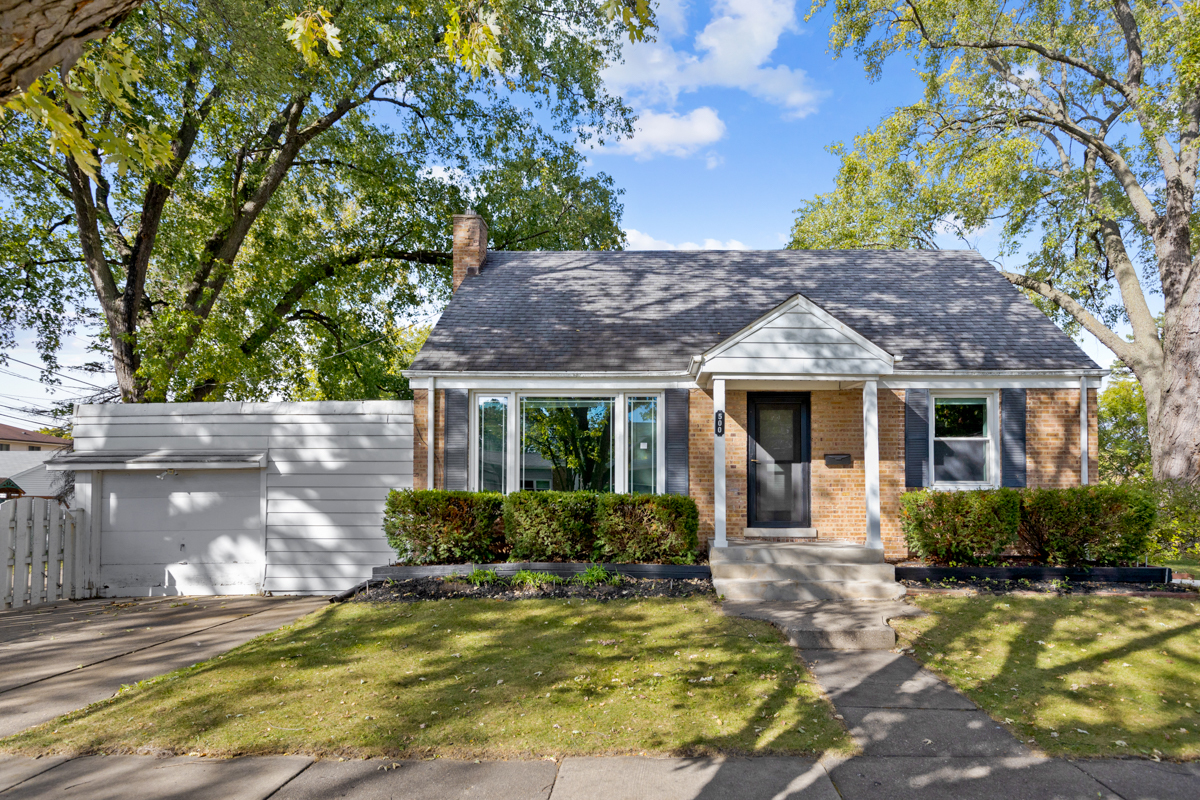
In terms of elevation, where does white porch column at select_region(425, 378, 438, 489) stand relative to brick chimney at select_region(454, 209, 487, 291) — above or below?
below

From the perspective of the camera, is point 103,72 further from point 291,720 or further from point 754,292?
point 754,292

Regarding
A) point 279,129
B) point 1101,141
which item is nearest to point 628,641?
point 279,129

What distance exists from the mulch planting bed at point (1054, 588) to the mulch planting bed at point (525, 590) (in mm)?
3095

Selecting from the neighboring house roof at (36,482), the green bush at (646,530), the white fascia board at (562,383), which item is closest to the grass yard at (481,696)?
the green bush at (646,530)

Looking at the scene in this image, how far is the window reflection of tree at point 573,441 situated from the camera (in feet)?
33.1

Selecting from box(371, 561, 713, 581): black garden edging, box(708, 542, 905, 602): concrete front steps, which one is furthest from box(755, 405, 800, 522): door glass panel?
box(371, 561, 713, 581): black garden edging

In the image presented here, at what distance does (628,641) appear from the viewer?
6.11 meters

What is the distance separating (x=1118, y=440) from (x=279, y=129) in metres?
28.5

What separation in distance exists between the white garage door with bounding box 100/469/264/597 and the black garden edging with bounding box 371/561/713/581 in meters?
2.72

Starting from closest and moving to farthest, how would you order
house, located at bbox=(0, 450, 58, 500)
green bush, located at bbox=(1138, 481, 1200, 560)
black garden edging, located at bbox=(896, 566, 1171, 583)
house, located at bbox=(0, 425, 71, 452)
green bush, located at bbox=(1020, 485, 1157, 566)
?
black garden edging, located at bbox=(896, 566, 1171, 583) → green bush, located at bbox=(1020, 485, 1157, 566) → green bush, located at bbox=(1138, 481, 1200, 560) → house, located at bbox=(0, 450, 58, 500) → house, located at bbox=(0, 425, 71, 452)

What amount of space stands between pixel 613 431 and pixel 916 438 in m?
4.90

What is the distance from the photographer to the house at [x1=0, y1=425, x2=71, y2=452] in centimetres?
3531

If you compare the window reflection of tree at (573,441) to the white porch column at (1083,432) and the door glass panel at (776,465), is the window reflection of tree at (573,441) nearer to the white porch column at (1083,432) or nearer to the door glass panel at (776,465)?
the door glass panel at (776,465)

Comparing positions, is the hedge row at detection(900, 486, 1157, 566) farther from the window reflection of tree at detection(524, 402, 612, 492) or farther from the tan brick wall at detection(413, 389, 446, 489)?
the tan brick wall at detection(413, 389, 446, 489)
